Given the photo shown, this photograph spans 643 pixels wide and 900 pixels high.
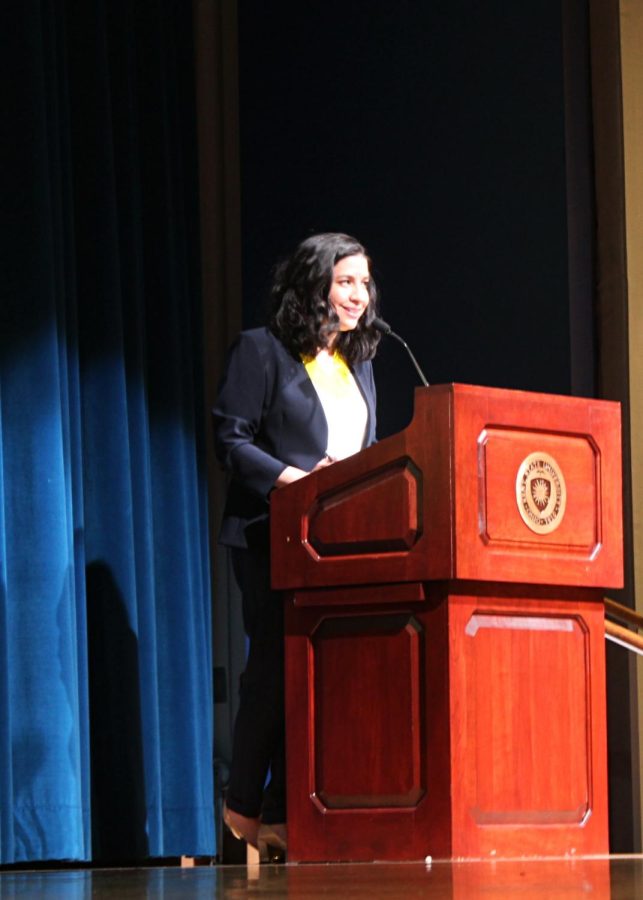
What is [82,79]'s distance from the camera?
4.23 m

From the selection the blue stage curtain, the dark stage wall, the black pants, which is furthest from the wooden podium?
the dark stage wall

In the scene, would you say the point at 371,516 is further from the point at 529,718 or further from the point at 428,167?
the point at 428,167

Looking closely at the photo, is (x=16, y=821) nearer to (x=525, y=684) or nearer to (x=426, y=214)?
(x=525, y=684)

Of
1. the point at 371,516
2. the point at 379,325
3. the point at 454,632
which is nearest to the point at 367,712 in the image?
the point at 454,632

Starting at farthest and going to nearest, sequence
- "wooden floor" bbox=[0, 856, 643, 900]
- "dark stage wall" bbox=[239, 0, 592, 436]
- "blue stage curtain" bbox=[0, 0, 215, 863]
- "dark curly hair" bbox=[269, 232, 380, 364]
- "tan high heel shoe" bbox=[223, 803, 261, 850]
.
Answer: "dark stage wall" bbox=[239, 0, 592, 436]
"blue stage curtain" bbox=[0, 0, 215, 863]
"dark curly hair" bbox=[269, 232, 380, 364]
"tan high heel shoe" bbox=[223, 803, 261, 850]
"wooden floor" bbox=[0, 856, 643, 900]

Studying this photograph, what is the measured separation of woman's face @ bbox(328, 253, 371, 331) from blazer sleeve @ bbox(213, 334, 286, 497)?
18 centimetres

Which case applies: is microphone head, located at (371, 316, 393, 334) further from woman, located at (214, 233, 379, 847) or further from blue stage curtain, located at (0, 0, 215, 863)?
blue stage curtain, located at (0, 0, 215, 863)

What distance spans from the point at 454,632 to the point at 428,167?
2.21 metres

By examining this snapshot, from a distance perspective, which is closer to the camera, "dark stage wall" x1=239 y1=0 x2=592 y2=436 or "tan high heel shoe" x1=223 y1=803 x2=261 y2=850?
"tan high heel shoe" x1=223 y1=803 x2=261 y2=850

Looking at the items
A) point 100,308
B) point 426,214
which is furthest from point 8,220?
point 426,214

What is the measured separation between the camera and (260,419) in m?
3.06

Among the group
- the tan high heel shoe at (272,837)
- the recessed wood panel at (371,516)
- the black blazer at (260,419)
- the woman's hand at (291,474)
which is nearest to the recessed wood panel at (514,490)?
the recessed wood panel at (371,516)

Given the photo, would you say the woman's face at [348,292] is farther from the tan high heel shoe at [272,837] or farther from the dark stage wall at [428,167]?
the dark stage wall at [428,167]

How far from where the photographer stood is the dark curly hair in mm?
3102
